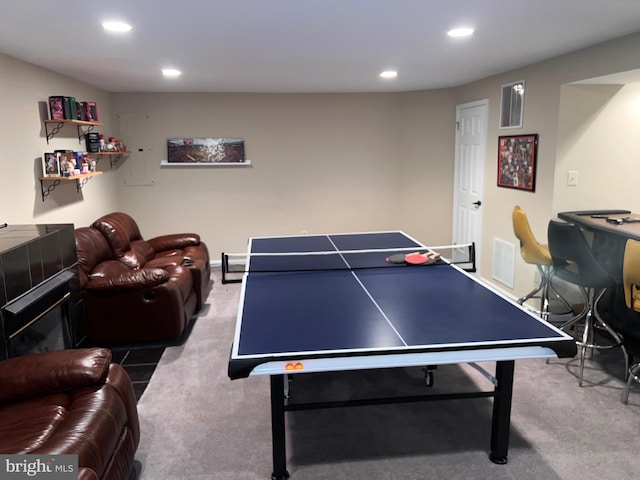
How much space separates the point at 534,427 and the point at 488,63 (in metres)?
3.11

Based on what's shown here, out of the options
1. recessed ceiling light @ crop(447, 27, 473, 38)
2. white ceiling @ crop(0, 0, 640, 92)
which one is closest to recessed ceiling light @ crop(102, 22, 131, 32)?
white ceiling @ crop(0, 0, 640, 92)

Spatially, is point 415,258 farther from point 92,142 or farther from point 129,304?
point 92,142

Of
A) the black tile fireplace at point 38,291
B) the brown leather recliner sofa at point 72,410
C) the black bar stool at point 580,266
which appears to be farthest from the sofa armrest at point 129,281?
the black bar stool at point 580,266

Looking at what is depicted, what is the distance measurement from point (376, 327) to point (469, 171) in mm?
4305

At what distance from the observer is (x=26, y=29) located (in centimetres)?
299

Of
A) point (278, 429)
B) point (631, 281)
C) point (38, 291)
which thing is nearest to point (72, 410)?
point (278, 429)

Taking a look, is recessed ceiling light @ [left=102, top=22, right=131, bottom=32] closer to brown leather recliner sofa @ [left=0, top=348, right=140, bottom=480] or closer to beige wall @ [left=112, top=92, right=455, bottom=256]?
brown leather recliner sofa @ [left=0, top=348, right=140, bottom=480]

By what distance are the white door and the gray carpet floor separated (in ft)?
8.32

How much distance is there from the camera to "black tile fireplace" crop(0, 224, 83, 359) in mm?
2592

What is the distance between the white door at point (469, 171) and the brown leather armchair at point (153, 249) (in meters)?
3.16

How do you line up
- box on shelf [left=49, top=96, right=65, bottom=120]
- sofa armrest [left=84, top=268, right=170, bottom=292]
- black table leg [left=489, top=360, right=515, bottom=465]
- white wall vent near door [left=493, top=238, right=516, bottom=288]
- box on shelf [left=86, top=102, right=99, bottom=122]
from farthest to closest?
white wall vent near door [left=493, top=238, right=516, bottom=288] < box on shelf [left=86, top=102, right=99, bottom=122] < box on shelf [left=49, top=96, right=65, bottom=120] < sofa armrest [left=84, top=268, right=170, bottom=292] < black table leg [left=489, top=360, right=515, bottom=465]

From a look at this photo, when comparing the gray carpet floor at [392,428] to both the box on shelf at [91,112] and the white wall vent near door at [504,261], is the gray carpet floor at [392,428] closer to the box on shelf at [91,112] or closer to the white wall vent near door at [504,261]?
the white wall vent near door at [504,261]

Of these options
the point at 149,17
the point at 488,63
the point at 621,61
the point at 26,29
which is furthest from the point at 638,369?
the point at 26,29

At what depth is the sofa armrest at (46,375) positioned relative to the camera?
217 cm
